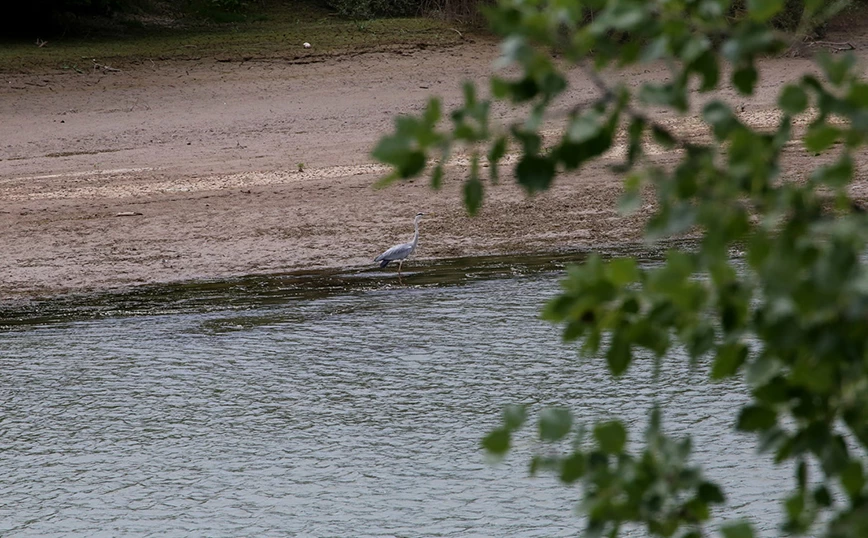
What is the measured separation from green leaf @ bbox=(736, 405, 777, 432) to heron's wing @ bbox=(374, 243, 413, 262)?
9.49 m

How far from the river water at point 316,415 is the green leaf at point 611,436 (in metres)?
3.40

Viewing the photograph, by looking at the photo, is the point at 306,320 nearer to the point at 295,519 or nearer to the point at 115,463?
the point at 115,463

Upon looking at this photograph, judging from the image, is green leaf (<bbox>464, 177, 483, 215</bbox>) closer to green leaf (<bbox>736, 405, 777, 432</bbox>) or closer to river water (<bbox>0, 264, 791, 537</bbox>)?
green leaf (<bbox>736, 405, 777, 432</bbox>)

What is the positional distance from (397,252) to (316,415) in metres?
3.57

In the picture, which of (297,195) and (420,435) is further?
(297,195)

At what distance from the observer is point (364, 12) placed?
20938mm

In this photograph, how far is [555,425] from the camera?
78.7 inches

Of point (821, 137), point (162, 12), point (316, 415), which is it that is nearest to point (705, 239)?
point (821, 137)

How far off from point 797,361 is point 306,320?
864 cm

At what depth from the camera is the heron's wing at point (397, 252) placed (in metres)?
11.4

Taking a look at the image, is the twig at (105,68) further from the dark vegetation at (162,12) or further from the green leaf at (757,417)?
the green leaf at (757,417)

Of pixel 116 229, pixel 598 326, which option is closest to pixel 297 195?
pixel 116 229

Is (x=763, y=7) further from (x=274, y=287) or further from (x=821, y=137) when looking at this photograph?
(x=274, y=287)

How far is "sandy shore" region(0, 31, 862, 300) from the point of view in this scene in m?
12.5
